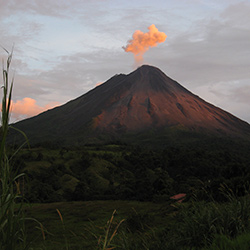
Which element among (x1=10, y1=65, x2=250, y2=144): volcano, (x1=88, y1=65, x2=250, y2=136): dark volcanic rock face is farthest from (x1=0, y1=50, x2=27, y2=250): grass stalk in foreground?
(x1=88, y1=65, x2=250, y2=136): dark volcanic rock face

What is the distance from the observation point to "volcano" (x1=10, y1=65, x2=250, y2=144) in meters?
142

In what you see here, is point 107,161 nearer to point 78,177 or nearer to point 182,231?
point 78,177

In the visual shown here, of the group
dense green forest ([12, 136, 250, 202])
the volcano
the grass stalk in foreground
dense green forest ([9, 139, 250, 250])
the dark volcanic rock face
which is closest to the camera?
the grass stalk in foreground

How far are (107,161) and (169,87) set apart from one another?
137 m

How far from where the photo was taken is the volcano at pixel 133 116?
14212 centimetres

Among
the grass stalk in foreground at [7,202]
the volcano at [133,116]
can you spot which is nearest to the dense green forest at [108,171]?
the grass stalk in foreground at [7,202]

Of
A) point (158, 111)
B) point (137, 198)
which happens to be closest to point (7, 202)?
point (137, 198)

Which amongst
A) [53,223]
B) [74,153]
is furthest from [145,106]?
[53,223]

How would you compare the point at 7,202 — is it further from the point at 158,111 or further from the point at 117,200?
the point at 158,111

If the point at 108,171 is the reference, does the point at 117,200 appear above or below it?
below

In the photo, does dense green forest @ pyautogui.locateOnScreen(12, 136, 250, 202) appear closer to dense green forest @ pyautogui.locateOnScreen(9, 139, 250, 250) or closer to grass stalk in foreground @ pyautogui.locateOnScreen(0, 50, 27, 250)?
dense green forest @ pyautogui.locateOnScreen(9, 139, 250, 250)

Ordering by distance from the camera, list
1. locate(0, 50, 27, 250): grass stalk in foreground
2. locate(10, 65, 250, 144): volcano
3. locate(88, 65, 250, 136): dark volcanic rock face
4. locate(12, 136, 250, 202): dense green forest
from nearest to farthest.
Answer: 1. locate(0, 50, 27, 250): grass stalk in foreground
2. locate(12, 136, 250, 202): dense green forest
3. locate(10, 65, 250, 144): volcano
4. locate(88, 65, 250, 136): dark volcanic rock face

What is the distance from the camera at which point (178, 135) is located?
417 feet

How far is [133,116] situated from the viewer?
160 m
